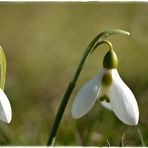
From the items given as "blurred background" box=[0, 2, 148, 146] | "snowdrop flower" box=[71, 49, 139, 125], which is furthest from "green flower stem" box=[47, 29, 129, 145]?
"blurred background" box=[0, 2, 148, 146]

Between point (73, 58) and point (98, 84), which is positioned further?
point (73, 58)

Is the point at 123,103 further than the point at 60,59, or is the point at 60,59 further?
the point at 60,59

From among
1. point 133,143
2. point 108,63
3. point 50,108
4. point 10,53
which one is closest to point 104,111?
point 133,143

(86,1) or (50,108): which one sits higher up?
(86,1)

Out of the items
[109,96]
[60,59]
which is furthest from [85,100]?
[60,59]

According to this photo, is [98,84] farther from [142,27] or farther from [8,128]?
[142,27]

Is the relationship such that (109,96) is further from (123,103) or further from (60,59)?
(60,59)

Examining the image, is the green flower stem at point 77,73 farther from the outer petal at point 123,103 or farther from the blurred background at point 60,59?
the blurred background at point 60,59
